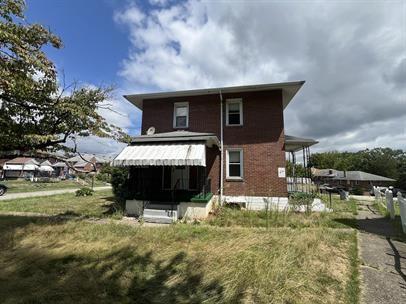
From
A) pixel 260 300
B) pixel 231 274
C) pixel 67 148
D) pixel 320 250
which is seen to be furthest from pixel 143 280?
pixel 67 148

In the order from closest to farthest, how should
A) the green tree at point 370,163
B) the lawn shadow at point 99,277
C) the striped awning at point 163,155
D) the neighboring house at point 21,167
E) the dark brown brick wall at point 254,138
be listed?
the lawn shadow at point 99,277 < the striped awning at point 163,155 < the dark brown brick wall at point 254,138 < the neighboring house at point 21,167 < the green tree at point 370,163

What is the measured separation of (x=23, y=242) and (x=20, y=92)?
15.8 ft

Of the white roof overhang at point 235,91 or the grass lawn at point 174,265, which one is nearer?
the grass lawn at point 174,265

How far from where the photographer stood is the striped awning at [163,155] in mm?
12961

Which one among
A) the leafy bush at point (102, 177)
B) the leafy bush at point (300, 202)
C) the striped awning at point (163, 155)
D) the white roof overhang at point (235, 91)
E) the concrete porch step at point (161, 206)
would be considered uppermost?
the white roof overhang at point (235, 91)

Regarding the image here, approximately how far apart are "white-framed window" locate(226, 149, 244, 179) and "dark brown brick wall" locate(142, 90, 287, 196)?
0.35 metres

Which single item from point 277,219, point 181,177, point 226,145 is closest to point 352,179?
point 226,145

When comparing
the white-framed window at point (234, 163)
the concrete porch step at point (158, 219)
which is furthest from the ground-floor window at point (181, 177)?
the concrete porch step at point (158, 219)

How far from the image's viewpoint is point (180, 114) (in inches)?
729

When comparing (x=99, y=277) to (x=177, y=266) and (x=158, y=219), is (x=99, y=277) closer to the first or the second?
(x=177, y=266)

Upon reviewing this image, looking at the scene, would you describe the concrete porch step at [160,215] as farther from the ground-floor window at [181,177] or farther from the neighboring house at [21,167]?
the neighboring house at [21,167]

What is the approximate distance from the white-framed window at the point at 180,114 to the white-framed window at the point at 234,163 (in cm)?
383

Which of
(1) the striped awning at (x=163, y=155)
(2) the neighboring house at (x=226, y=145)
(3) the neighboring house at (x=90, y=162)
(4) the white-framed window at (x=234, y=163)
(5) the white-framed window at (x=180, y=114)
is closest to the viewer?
A: (3) the neighboring house at (x=90, y=162)

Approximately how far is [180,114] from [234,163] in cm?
515
